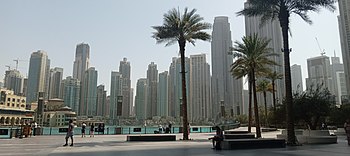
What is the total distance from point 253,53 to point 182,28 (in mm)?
7995

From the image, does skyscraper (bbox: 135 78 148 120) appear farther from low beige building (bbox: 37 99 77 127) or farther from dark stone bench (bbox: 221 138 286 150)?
dark stone bench (bbox: 221 138 286 150)

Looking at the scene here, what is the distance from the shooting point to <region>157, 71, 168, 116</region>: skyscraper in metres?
62.1

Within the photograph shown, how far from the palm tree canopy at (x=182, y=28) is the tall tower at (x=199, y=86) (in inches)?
1839

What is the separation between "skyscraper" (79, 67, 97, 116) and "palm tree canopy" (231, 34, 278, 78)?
33.6 metres

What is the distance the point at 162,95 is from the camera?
2815 inches

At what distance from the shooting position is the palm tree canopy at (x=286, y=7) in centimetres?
1836

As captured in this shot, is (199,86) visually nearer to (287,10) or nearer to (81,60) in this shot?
(287,10)

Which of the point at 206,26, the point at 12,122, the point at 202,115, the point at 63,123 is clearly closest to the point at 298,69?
the point at 202,115

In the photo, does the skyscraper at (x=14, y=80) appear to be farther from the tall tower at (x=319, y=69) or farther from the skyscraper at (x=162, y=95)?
the tall tower at (x=319, y=69)

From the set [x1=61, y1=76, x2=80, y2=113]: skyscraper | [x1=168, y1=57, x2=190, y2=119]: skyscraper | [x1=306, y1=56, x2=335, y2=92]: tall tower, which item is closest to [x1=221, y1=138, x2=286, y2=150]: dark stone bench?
[x1=168, y1=57, x2=190, y2=119]: skyscraper

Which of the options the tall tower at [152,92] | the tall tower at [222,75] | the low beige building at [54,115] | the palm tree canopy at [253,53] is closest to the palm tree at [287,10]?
the palm tree canopy at [253,53]

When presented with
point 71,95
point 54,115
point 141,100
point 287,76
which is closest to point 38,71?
point 54,115

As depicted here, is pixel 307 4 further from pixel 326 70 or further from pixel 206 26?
pixel 326 70

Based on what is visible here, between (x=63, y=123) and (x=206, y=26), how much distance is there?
266ft
